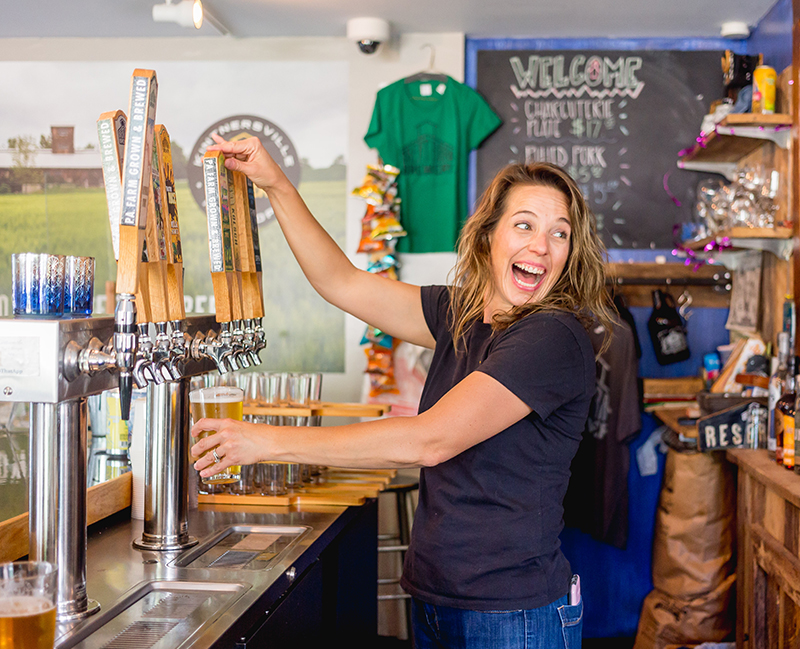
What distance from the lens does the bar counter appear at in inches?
49.7

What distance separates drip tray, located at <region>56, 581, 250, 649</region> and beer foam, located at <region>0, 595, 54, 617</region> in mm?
229

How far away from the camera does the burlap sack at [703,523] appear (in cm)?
324

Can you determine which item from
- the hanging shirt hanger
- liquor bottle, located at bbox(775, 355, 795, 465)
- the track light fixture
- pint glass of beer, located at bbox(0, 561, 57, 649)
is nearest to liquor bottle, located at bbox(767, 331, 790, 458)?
liquor bottle, located at bbox(775, 355, 795, 465)

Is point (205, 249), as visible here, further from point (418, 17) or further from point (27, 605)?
Answer: point (27, 605)

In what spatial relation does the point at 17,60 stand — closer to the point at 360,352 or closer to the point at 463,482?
the point at 360,352

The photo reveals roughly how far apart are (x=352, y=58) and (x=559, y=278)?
8.90 ft

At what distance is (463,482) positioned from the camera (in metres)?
1.57

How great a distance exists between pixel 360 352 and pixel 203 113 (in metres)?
1.49

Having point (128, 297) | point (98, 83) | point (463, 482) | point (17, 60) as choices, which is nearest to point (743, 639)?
point (463, 482)

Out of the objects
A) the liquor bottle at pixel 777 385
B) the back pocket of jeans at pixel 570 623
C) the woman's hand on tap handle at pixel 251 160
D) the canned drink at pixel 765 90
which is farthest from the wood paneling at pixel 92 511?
the canned drink at pixel 765 90

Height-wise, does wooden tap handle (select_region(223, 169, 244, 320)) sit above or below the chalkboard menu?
below

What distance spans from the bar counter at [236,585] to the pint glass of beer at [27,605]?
21cm

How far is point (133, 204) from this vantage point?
1248mm

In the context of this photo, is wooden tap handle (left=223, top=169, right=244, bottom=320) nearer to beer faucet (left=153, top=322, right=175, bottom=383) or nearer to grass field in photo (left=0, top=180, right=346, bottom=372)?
beer faucet (left=153, top=322, right=175, bottom=383)
